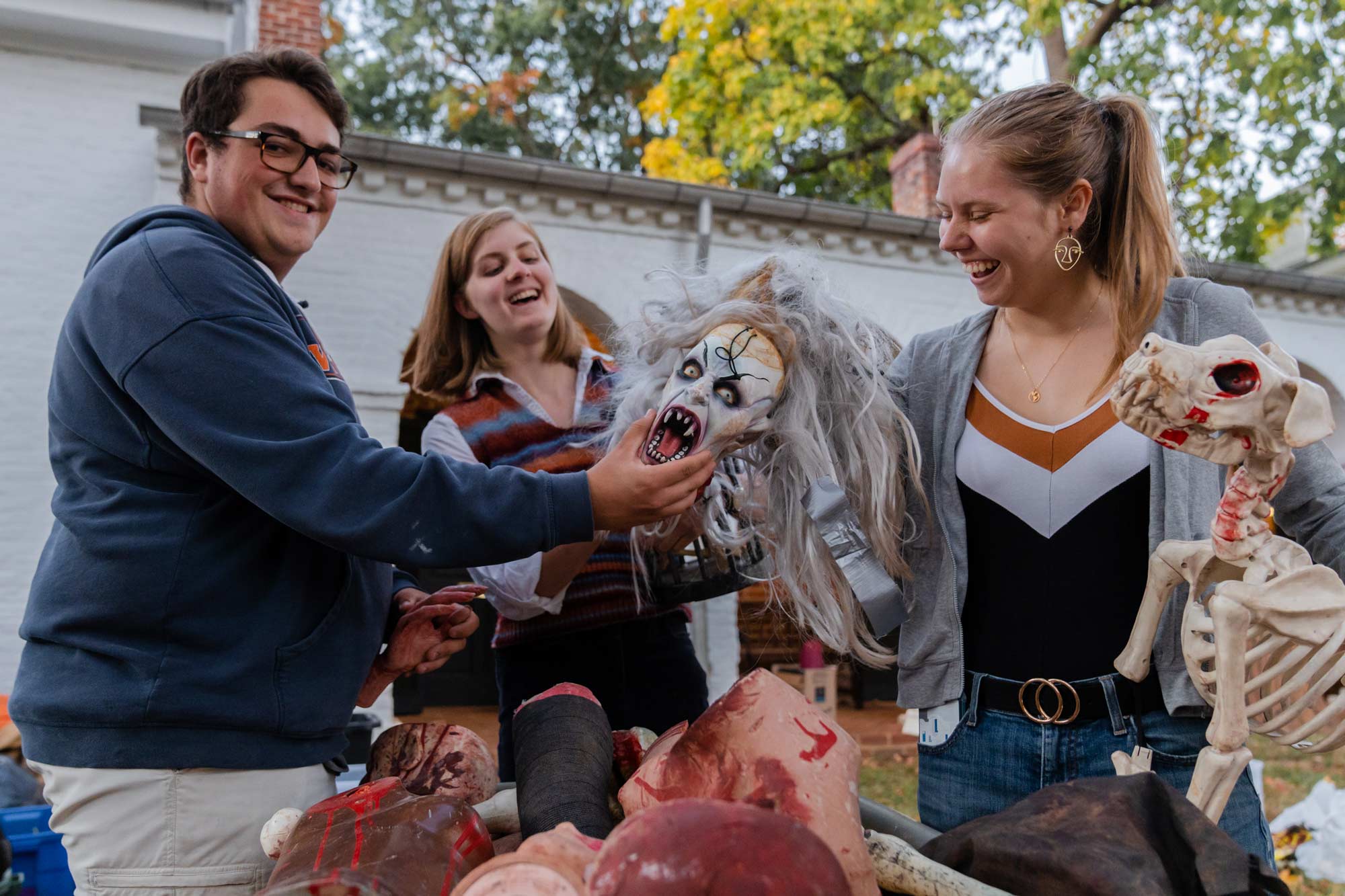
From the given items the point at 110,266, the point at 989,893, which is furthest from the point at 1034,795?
the point at 110,266

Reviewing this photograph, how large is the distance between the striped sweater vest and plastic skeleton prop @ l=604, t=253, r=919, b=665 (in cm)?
37

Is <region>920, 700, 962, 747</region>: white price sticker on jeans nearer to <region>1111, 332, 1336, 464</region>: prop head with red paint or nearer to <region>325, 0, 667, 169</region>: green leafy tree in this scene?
<region>1111, 332, 1336, 464</region>: prop head with red paint

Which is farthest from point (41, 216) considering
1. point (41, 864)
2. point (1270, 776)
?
point (1270, 776)

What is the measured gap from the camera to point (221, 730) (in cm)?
138

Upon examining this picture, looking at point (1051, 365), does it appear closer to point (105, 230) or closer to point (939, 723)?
point (939, 723)

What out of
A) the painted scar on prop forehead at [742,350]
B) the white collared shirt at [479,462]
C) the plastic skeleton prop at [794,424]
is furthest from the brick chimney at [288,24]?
the painted scar on prop forehead at [742,350]

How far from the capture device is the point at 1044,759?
4.95ft

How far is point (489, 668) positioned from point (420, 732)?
8.07m

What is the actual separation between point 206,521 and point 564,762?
58 cm

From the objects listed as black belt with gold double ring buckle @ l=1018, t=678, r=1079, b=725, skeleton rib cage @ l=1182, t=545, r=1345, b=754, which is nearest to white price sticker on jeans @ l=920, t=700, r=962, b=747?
black belt with gold double ring buckle @ l=1018, t=678, r=1079, b=725

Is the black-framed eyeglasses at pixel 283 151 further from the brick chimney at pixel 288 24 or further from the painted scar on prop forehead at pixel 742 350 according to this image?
the brick chimney at pixel 288 24

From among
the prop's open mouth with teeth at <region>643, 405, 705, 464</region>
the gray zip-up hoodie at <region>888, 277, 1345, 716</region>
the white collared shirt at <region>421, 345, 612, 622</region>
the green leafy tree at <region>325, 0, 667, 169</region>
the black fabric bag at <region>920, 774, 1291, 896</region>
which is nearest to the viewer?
the black fabric bag at <region>920, 774, 1291, 896</region>

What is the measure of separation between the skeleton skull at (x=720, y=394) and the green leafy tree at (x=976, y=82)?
11.3 meters

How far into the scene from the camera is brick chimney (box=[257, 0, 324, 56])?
825 centimetres
